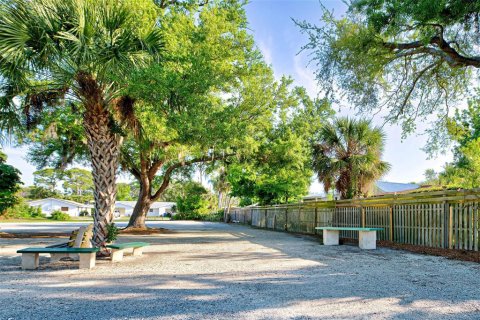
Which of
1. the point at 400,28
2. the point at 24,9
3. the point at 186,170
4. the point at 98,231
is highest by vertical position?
the point at 400,28

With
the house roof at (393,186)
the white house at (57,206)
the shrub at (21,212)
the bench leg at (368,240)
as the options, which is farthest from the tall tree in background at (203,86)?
the white house at (57,206)

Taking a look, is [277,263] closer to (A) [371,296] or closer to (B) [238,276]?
(B) [238,276]

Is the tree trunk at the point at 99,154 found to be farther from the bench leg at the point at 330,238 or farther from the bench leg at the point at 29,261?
the bench leg at the point at 330,238

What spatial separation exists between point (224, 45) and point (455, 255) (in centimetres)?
919

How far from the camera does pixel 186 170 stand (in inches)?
1001

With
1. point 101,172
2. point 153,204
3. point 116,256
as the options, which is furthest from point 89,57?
point 153,204

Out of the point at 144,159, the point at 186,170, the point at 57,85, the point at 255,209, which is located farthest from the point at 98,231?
the point at 255,209

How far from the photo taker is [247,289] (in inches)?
206

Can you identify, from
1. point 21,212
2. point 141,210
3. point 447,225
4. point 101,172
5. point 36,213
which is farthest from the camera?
point 36,213

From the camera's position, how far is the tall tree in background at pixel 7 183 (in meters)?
35.4

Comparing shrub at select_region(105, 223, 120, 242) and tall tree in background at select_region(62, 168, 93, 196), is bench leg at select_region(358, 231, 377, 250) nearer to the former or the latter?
shrub at select_region(105, 223, 120, 242)

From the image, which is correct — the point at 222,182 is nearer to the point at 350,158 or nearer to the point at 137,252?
the point at 350,158

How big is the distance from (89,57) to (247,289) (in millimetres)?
5212

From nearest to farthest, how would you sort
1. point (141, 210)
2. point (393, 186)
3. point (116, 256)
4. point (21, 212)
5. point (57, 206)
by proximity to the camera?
point (116, 256) < point (141, 210) < point (393, 186) < point (21, 212) < point (57, 206)
